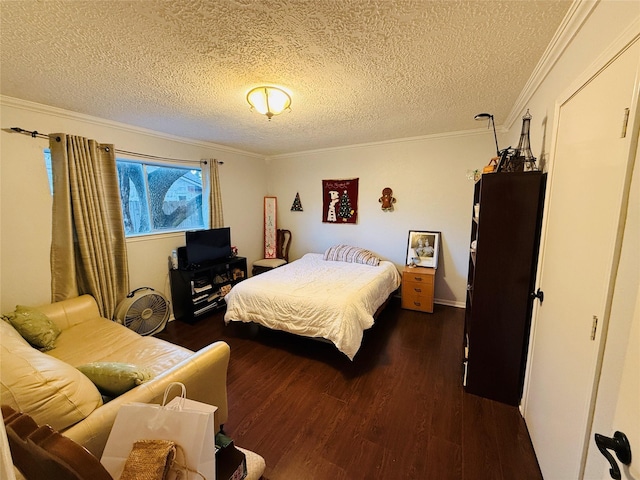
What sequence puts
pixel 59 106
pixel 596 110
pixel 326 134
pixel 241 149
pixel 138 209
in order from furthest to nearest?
pixel 241 149, pixel 326 134, pixel 138 209, pixel 59 106, pixel 596 110

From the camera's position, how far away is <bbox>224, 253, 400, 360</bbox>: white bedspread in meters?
2.31

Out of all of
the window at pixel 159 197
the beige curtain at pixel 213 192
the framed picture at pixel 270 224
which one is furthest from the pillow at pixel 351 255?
the window at pixel 159 197

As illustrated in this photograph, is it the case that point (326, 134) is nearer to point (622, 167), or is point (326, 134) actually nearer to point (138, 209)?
point (138, 209)

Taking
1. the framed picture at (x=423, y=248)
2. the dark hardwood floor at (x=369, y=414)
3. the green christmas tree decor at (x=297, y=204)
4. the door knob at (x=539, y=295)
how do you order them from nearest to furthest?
the dark hardwood floor at (x=369, y=414) < the door knob at (x=539, y=295) < the framed picture at (x=423, y=248) < the green christmas tree decor at (x=297, y=204)

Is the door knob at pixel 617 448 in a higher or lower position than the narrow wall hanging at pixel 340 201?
lower

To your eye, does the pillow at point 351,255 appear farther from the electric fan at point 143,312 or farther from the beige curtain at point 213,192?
the electric fan at point 143,312

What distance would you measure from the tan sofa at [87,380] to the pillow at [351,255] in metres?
2.54

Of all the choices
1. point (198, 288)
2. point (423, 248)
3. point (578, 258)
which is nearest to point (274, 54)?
point (578, 258)

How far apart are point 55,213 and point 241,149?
8.45 ft

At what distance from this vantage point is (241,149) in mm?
4324

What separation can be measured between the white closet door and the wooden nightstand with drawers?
188 centimetres

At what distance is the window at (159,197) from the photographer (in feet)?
10.2

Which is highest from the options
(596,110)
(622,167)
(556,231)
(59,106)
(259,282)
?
(59,106)

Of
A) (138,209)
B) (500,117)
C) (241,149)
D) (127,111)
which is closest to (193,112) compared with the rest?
(127,111)
